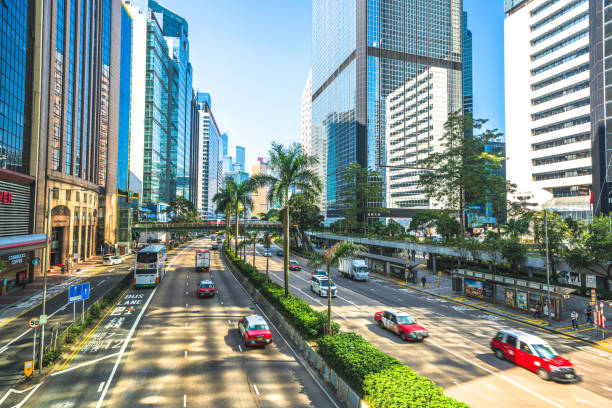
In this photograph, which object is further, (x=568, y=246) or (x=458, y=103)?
(x=458, y=103)

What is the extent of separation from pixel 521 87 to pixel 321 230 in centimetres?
6369

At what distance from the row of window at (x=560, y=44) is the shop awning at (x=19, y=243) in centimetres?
10297

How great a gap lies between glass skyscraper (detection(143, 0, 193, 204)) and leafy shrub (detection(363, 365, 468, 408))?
425ft

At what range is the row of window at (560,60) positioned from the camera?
72.5 metres

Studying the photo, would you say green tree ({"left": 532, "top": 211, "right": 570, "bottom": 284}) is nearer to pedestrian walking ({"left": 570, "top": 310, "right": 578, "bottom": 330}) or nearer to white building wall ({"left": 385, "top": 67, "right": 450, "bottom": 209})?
pedestrian walking ({"left": 570, "top": 310, "right": 578, "bottom": 330})

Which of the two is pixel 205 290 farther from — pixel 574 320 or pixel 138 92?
pixel 138 92

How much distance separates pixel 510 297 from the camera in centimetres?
3180

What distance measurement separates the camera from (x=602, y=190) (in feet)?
194

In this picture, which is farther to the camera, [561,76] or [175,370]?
[561,76]

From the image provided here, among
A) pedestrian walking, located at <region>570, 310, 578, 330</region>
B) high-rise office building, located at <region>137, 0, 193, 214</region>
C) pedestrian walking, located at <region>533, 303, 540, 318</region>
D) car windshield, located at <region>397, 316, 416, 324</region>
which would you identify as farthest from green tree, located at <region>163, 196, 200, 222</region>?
pedestrian walking, located at <region>570, 310, 578, 330</region>

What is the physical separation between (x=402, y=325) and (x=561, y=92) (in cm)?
8195

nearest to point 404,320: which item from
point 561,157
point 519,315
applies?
point 519,315

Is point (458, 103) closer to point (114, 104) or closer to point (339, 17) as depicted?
point (339, 17)

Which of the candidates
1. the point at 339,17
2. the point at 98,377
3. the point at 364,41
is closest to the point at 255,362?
the point at 98,377
